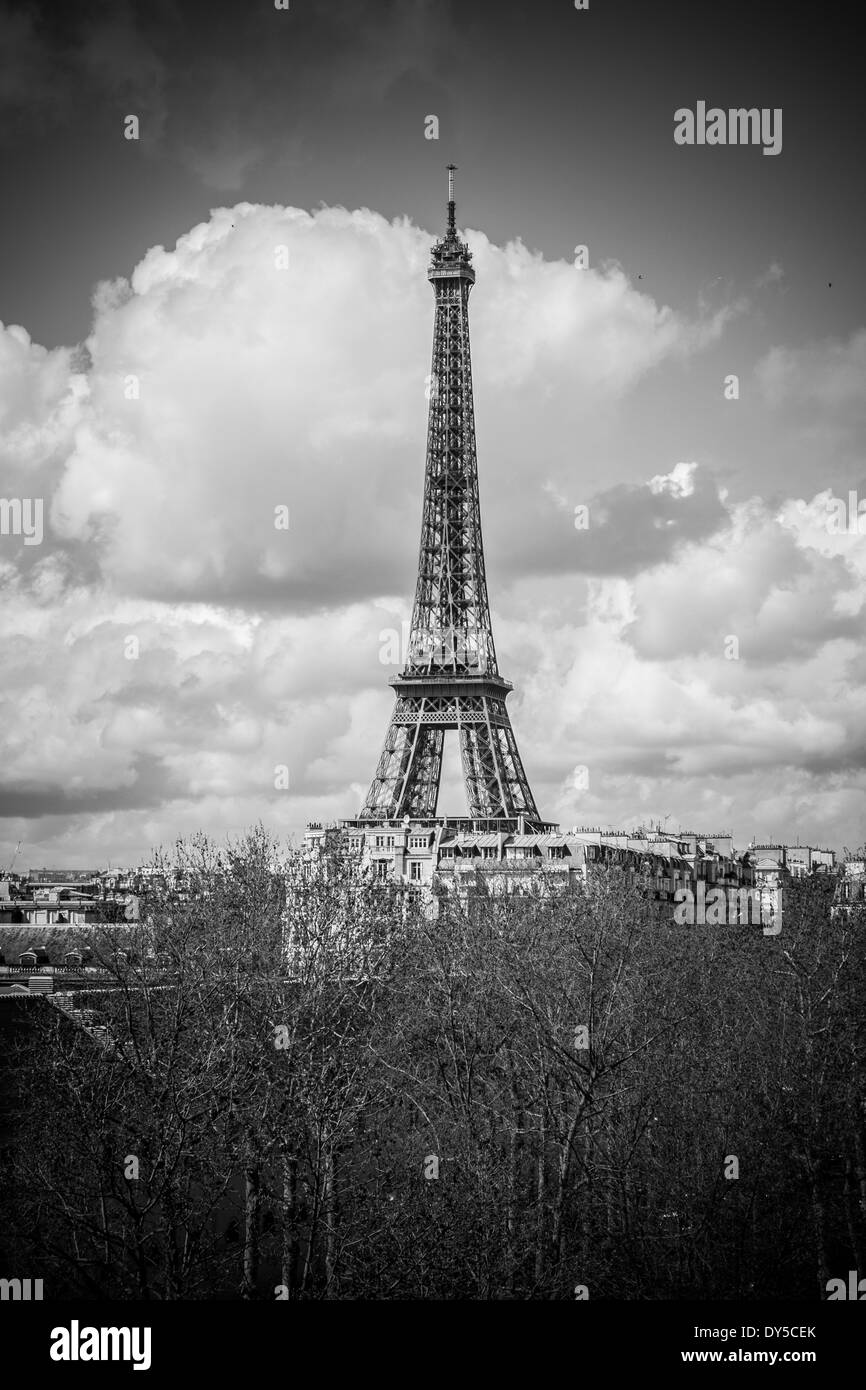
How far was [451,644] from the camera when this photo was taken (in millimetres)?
96625

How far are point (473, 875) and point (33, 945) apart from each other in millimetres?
28280

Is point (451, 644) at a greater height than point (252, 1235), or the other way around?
point (451, 644)

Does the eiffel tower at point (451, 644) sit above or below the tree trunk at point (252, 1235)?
above

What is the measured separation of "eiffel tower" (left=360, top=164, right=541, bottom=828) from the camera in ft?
305

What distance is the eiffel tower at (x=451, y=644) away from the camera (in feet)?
305

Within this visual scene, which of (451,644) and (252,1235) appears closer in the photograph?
(252,1235)

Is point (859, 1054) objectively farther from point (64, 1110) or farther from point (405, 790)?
point (405, 790)

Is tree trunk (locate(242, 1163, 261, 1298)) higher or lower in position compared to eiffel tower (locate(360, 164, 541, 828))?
lower

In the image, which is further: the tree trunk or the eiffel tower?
the eiffel tower

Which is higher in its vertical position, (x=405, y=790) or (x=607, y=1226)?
(x=405, y=790)

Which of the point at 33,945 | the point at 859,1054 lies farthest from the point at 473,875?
the point at 859,1054

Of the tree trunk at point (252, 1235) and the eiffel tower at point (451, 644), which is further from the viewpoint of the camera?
the eiffel tower at point (451, 644)
